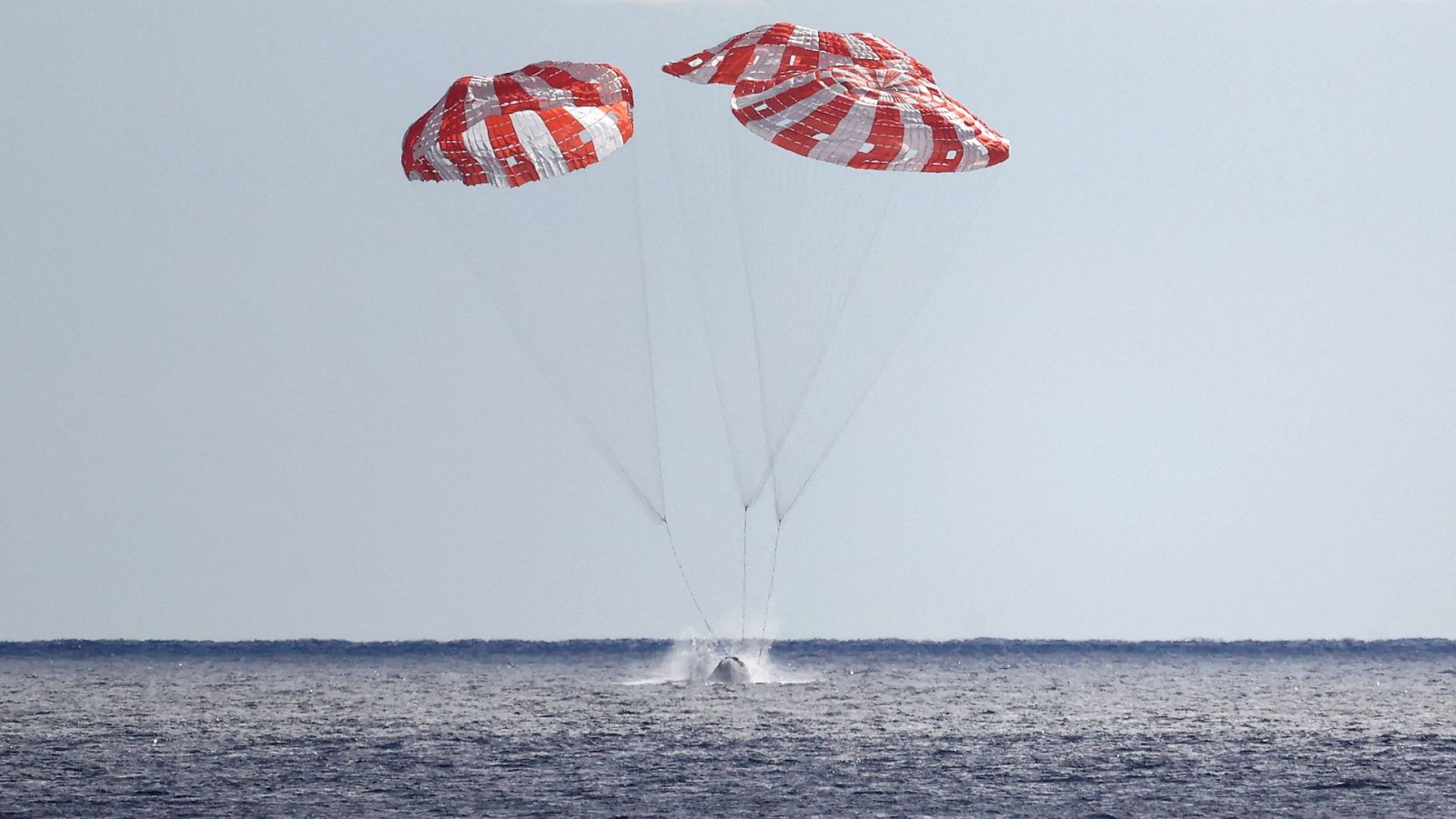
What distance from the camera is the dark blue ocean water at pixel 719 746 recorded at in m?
19.9

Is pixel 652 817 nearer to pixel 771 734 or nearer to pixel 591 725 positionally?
pixel 771 734

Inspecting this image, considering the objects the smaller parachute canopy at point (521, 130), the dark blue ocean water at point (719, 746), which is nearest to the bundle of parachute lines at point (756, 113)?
the smaller parachute canopy at point (521, 130)

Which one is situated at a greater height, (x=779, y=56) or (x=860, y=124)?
(x=779, y=56)

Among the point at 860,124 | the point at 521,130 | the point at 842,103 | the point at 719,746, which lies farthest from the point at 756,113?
the point at 719,746

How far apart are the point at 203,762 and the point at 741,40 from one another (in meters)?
14.3

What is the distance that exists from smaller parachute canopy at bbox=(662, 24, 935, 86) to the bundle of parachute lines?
2cm

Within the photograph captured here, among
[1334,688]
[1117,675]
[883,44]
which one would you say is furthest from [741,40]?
[1117,675]

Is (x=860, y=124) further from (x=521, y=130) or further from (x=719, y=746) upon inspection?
(x=719, y=746)

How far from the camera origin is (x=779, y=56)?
17.4 metres

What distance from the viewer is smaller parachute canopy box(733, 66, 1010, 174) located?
16.4 metres

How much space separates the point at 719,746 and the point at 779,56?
41.6 feet

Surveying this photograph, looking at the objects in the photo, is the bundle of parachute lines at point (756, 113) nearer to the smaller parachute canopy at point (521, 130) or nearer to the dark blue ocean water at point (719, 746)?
the smaller parachute canopy at point (521, 130)

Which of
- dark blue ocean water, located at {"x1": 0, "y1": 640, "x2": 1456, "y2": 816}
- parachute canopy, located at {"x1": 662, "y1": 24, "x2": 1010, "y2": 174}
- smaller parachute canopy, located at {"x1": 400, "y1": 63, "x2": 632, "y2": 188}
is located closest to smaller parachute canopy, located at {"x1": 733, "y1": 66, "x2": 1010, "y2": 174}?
parachute canopy, located at {"x1": 662, "y1": 24, "x2": 1010, "y2": 174}

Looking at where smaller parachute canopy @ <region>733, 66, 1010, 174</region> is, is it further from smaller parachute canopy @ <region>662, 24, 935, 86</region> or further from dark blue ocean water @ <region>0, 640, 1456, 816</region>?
dark blue ocean water @ <region>0, 640, 1456, 816</region>
